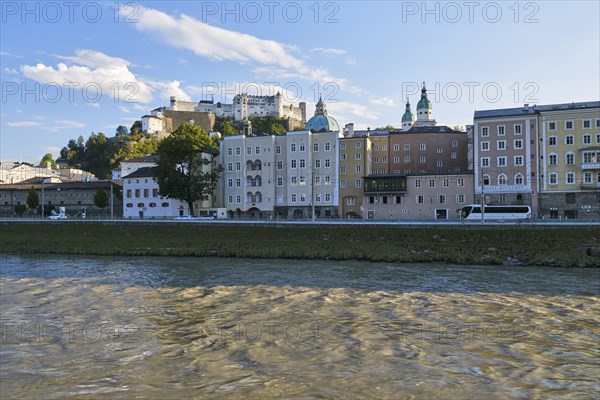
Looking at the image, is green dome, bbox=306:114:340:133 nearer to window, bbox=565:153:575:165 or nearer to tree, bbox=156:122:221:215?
tree, bbox=156:122:221:215

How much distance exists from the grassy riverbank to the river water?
878cm

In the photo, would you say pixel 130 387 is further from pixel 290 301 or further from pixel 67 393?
pixel 290 301

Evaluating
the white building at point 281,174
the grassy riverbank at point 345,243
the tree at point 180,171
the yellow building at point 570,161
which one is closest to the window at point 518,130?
the yellow building at point 570,161

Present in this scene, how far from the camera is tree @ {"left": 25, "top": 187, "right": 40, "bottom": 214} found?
312 ft

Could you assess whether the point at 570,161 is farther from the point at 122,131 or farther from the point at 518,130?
the point at 122,131

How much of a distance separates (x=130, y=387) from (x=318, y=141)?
7117 centimetres

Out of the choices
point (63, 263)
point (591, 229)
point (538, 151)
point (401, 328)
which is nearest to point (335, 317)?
point (401, 328)

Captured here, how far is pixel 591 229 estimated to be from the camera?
131 feet

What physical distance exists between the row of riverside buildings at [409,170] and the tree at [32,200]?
23.8 meters

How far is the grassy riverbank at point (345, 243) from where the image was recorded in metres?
32.7

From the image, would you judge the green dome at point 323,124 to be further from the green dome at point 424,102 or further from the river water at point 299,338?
the green dome at point 424,102

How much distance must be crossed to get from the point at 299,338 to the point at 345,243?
2630 cm

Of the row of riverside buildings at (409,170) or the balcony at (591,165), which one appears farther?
the row of riverside buildings at (409,170)

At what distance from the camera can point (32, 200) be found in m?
95.1
